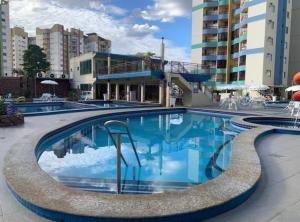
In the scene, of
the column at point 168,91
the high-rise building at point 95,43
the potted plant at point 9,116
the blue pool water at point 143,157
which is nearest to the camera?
the blue pool water at point 143,157

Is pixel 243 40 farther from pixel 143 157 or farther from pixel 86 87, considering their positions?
pixel 143 157

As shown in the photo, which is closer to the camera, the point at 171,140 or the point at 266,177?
the point at 266,177

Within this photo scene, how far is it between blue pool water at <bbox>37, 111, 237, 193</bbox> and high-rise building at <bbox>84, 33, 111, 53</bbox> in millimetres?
89449

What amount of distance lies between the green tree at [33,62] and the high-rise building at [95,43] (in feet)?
184

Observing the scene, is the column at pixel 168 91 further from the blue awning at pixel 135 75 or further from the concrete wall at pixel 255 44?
the concrete wall at pixel 255 44

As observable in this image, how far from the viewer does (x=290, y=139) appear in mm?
9227

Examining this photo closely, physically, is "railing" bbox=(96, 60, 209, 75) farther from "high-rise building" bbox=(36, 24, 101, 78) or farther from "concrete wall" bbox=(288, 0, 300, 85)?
"high-rise building" bbox=(36, 24, 101, 78)

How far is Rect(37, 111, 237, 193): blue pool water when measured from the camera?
6.04 meters

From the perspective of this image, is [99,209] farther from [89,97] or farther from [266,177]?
[89,97]

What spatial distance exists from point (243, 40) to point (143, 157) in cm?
3595

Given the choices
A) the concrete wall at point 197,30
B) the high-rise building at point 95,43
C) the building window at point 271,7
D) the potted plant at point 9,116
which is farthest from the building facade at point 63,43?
the potted plant at point 9,116

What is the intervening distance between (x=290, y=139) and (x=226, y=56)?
36989 millimetres

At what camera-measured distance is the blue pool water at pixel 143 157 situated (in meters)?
6.04

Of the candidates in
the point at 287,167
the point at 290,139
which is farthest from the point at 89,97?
the point at 287,167
